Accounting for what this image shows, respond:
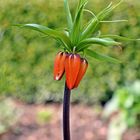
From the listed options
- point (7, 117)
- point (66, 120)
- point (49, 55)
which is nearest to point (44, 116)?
point (7, 117)

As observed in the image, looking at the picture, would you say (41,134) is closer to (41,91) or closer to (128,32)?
(41,91)

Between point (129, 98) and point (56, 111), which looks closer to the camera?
point (129, 98)

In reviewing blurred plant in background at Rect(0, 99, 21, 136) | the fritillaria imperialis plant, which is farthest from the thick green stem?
blurred plant in background at Rect(0, 99, 21, 136)

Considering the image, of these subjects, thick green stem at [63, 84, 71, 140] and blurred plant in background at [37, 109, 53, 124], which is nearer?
thick green stem at [63, 84, 71, 140]

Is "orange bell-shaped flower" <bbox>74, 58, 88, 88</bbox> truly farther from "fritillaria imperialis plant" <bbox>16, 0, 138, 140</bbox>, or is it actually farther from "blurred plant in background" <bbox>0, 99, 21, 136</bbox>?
"blurred plant in background" <bbox>0, 99, 21, 136</bbox>

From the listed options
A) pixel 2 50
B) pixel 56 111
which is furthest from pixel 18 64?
pixel 56 111

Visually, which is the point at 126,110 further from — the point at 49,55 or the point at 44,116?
the point at 49,55
